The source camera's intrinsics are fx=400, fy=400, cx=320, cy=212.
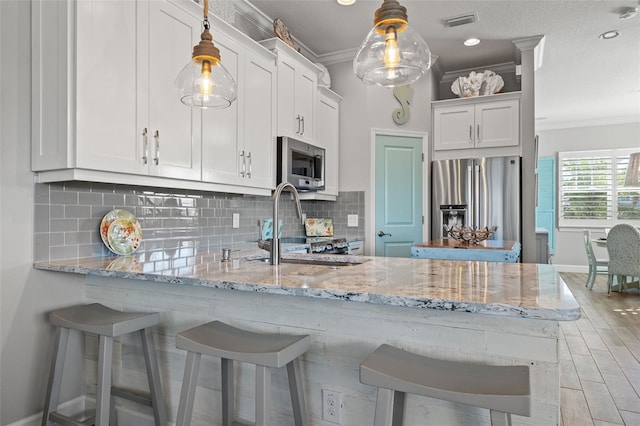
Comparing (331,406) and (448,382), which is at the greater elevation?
(448,382)

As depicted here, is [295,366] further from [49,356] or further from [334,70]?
[334,70]

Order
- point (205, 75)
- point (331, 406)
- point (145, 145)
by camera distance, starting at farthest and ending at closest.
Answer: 1. point (145, 145)
2. point (205, 75)
3. point (331, 406)

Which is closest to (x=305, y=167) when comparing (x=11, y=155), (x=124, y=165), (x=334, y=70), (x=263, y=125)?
(x=263, y=125)

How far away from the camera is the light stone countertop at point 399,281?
1.05 m

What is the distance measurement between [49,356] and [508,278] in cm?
214

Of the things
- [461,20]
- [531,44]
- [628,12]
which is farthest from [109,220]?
[628,12]

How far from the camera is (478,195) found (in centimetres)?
423

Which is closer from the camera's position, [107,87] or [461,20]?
A: [107,87]

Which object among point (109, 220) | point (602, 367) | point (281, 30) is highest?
point (281, 30)

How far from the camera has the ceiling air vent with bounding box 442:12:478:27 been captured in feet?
11.6

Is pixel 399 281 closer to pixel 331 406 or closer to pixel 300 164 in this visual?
pixel 331 406

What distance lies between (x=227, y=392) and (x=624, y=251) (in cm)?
572

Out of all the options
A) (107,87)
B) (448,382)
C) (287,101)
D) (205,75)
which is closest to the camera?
(448,382)

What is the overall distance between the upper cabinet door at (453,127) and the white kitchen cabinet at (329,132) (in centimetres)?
111
